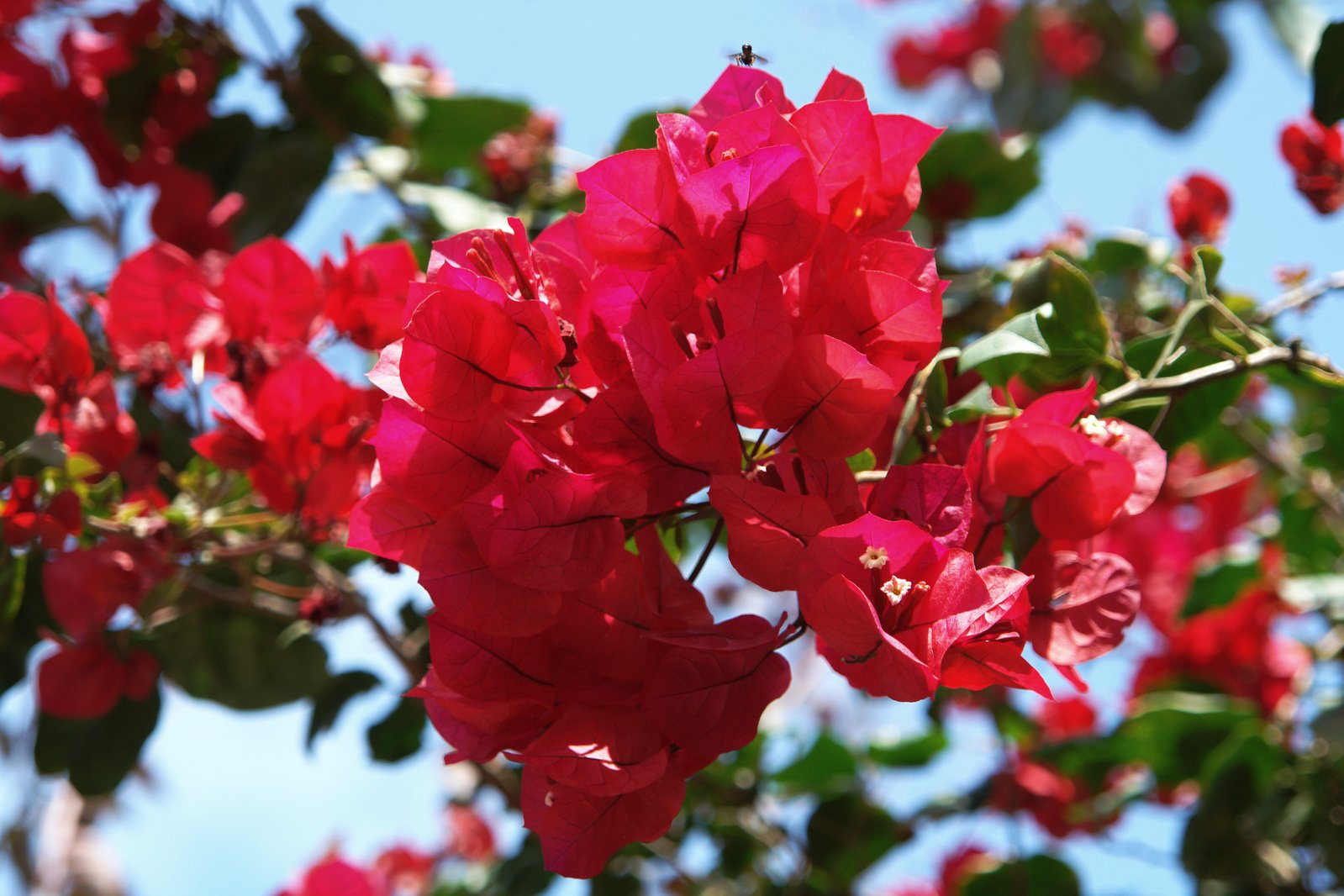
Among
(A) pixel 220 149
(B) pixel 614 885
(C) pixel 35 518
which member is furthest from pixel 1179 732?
(A) pixel 220 149

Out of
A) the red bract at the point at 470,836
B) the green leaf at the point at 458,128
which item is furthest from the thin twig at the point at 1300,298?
the red bract at the point at 470,836

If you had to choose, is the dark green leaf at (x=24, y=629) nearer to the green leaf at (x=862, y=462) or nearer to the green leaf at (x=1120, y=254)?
the green leaf at (x=862, y=462)

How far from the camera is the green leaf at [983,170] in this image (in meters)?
1.60

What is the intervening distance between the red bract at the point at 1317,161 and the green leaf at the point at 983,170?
48cm

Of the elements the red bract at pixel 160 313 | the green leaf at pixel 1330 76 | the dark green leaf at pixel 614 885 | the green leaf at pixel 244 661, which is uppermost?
the green leaf at pixel 1330 76

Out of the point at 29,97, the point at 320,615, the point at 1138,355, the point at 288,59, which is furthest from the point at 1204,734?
the point at 29,97

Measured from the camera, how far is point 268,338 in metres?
1.06

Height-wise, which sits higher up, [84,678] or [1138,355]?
[1138,355]

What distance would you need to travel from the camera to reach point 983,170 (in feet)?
5.41

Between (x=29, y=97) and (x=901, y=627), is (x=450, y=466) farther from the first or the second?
(x=29, y=97)

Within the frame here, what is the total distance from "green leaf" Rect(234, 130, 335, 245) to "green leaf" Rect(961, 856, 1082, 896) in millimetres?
1346

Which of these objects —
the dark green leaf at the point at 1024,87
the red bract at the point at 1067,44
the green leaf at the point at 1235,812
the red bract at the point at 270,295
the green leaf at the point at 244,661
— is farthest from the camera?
the red bract at the point at 1067,44

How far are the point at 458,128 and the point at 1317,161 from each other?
1.16 m

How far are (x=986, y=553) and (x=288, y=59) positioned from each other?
136 cm
